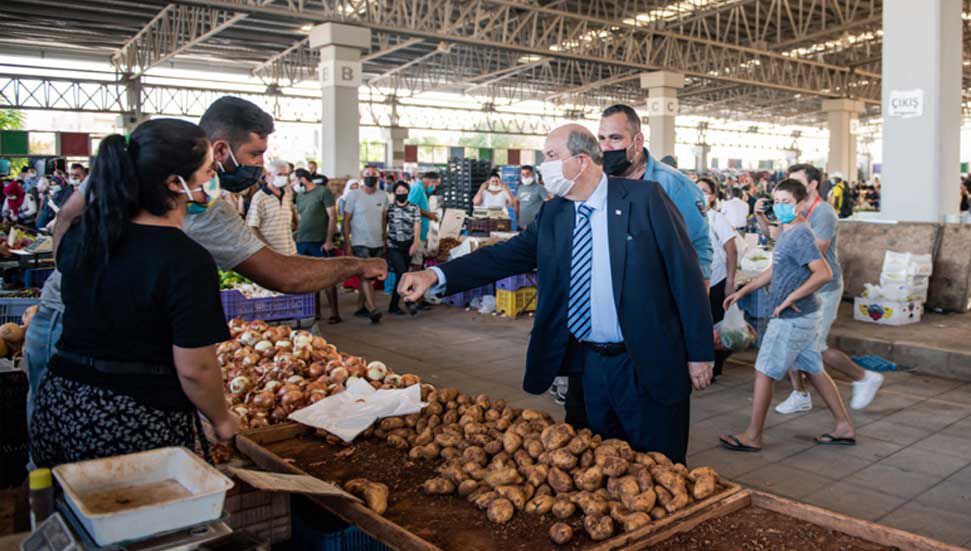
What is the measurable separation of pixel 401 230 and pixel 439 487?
796cm

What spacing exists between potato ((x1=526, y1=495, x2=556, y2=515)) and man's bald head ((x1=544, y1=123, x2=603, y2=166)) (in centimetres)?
131

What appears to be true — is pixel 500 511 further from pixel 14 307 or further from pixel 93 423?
pixel 14 307

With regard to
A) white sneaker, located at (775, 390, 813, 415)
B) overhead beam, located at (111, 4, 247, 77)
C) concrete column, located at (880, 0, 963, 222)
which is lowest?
white sneaker, located at (775, 390, 813, 415)

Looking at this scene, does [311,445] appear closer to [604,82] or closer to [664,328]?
[664,328]

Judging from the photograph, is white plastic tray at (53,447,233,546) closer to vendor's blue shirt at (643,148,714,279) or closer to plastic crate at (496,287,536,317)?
vendor's blue shirt at (643,148,714,279)

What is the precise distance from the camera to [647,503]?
230 centimetres

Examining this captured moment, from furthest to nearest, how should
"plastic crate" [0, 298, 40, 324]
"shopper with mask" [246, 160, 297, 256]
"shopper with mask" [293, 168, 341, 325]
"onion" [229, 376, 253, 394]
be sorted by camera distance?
1. "shopper with mask" [293, 168, 341, 325]
2. "shopper with mask" [246, 160, 297, 256]
3. "plastic crate" [0, 298, 40, 324]
4. "onion" [229, 376, 253, 394]

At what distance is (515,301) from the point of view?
10.5 meters

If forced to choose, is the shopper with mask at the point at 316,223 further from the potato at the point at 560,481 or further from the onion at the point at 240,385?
the potato at the point at 560,481

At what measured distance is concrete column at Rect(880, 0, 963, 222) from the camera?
9.32m

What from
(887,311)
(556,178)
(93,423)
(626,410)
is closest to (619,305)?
(626,410)

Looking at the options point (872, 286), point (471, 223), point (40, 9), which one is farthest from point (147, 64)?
point (872, 286)

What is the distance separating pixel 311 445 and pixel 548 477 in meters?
1.07

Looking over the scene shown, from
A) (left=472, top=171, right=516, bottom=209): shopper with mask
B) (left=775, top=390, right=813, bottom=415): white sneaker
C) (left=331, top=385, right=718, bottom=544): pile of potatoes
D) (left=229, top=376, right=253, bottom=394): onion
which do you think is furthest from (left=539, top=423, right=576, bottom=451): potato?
(left=472, top=171, right=516, bottom=209): shopper with mask
